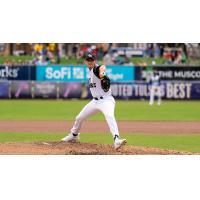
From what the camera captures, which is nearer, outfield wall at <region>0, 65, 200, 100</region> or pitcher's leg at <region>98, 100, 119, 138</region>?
pitcher's leg at <region>98, 100, 119, 138</region>

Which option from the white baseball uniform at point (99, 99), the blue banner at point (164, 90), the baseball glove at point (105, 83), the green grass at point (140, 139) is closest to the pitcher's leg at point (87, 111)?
the white baseball uniform at point (99, 99)

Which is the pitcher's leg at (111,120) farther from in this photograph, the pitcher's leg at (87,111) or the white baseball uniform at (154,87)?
the white baseball uniform at (154,87)

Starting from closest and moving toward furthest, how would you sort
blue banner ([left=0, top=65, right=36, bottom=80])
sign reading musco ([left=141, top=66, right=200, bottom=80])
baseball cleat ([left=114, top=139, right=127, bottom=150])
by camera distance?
baseball cleat ([left=114, top=139, right=127, bottom=150])
sign reading musco ([left=141, top=66, right=200, bottom=80])
blue banner ([left=0, top=65, right=36, bottom=80])

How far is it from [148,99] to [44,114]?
34.8 ft

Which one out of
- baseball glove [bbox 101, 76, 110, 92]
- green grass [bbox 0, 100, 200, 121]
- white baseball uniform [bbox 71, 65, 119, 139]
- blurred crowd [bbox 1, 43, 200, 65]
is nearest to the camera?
baseball glove [bbox 101, 76, 110, 92]

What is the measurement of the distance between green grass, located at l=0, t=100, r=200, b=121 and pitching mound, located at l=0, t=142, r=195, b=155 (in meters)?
9.67

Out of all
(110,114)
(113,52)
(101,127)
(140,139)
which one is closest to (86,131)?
(101,127)

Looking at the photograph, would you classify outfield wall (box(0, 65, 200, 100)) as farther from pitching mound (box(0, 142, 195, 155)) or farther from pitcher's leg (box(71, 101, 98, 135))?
pitcher's leg (box(71, 101, 98, 135))

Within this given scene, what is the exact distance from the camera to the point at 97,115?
93.7 feet

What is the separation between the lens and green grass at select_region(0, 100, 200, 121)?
2625 cm

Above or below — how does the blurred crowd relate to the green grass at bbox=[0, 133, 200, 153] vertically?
above

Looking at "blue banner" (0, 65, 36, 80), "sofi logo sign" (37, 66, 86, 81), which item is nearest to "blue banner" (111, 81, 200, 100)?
"sofi logo sign" (37, 66, 86, 81)

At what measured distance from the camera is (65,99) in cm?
3725

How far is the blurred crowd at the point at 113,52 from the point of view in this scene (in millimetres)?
39688
